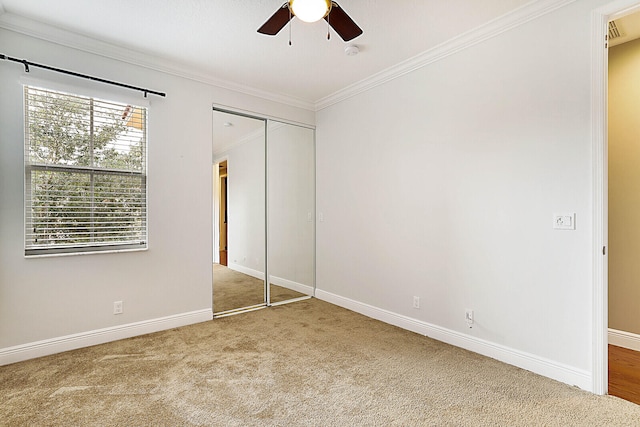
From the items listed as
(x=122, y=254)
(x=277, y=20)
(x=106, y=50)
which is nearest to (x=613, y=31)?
(x=277, y=20)

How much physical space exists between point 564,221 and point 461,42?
1693 mm

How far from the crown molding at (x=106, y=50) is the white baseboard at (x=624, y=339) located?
14.2ft

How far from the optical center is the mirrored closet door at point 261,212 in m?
3.86

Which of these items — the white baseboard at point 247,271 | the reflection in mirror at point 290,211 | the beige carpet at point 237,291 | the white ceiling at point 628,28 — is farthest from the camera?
the reflection in mirror at point 290,211

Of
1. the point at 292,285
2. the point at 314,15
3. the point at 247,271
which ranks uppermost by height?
the point at 314,15

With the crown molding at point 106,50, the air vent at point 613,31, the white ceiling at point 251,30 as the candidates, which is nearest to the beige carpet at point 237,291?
the crown molding at point 106,50

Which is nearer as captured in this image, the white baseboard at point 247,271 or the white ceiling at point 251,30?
the white ceiling at point 251,30

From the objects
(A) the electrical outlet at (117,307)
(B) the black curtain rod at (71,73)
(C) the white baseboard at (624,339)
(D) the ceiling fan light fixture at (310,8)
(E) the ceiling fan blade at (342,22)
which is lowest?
(C) the white baseboard at (624,339)

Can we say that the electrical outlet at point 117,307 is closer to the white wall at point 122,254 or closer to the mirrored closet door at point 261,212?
the white wall at point 122,254

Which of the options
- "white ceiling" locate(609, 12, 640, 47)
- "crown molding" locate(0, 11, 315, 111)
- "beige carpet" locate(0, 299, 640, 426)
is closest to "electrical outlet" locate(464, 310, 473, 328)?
"beige carpet" locate(0, 299, 640, 426)

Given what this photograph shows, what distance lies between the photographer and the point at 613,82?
9.74 feet

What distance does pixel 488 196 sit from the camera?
2711mm

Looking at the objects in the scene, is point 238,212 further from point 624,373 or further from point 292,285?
point 624,373

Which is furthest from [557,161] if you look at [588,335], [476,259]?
[588,335]
